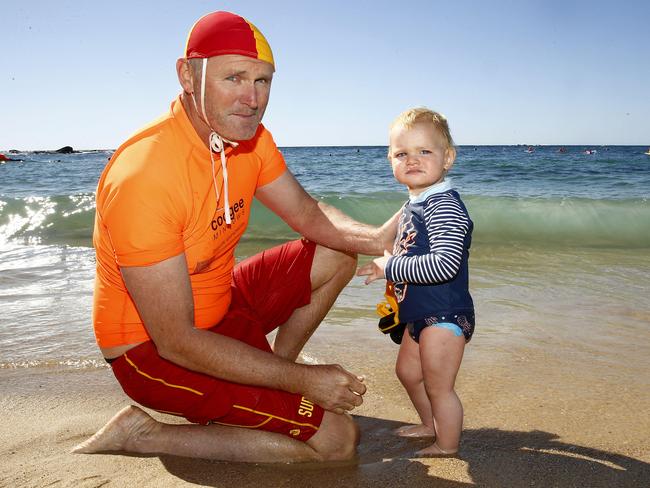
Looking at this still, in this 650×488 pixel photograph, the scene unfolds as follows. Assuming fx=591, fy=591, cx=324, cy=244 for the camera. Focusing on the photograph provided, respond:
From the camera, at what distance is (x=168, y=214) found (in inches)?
81.5

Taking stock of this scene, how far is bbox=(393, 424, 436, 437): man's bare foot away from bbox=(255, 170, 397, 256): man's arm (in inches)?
33.4

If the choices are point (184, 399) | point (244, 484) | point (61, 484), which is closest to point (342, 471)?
point (244, 484)

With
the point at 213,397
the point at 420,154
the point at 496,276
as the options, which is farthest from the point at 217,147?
the point at 496,276

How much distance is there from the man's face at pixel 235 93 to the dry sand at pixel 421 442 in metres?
1.34

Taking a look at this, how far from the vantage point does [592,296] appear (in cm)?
485

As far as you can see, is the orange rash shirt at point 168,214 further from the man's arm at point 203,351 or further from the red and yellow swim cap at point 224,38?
the red and yellow swim cap at point 224,38

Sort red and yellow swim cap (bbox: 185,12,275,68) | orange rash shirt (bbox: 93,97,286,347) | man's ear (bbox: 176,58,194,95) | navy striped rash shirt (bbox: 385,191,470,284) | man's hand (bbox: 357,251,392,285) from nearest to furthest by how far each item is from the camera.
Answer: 1. orange rash shirt (bbox: 93,97,286,347)
2. red and yellow swim cap (bbox: 185,12,275,68)
3. man's ear (bbox: 176,58,194,95)
4. navy striped rash shirt (bbox: 385,191,470,284)
5. man's hand (bbox: 357,251,392,285)

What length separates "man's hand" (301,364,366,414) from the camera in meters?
2.19

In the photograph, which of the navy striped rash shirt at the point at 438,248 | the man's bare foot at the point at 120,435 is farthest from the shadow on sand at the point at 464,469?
the navy striped rash shirt at the point at 438,248

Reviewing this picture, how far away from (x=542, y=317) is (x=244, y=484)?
283 cm

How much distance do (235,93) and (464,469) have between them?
1.68 metres

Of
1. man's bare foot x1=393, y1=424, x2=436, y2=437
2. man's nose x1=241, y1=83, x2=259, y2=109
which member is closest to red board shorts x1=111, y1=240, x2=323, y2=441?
man's bare foot x1=393, y1=424, x2=436, y2=437

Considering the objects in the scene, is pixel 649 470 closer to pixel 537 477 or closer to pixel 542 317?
pixel 537 477

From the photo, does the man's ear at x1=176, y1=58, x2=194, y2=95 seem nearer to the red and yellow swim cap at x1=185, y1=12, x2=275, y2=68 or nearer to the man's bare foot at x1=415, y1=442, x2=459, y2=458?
the red and yellow swim cap at x1=185, y1=12, x2=275, y2=68
